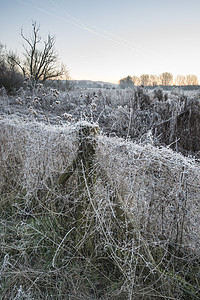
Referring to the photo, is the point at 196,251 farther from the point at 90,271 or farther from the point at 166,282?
the point at 90,271

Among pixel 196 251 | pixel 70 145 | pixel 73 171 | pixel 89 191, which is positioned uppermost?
pixel 70 145

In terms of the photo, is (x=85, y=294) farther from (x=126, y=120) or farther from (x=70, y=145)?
(x=126, y=120)

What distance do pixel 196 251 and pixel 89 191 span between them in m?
1.03

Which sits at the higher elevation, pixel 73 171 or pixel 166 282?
pixel 73 171

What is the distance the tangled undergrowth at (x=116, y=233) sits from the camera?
168cm

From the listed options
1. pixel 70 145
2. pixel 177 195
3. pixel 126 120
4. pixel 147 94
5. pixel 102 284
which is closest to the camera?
pixel 177 195

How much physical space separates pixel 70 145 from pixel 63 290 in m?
1.43

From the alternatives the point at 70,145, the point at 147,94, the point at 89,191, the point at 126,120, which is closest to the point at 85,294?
the point at 89,191

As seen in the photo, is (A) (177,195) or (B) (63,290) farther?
(B) (63,290)

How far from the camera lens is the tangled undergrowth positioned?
1679 mm

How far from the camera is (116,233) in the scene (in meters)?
2.09

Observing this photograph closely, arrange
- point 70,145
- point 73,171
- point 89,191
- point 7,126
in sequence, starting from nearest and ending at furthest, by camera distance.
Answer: point 89,191, point 73,171, point 70,145, point 7,126

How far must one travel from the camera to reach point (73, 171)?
7.20ft

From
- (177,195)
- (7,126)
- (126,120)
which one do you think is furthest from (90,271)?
(126,120)
